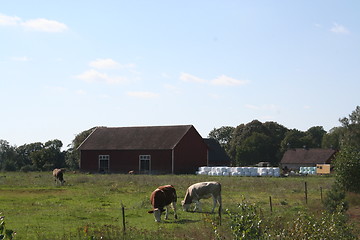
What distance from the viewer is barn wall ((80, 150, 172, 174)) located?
68600 mm

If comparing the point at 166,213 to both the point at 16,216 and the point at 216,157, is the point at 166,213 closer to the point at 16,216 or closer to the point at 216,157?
the point at 16,216

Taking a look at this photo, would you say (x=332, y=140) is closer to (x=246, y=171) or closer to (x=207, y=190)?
(x=246, y=171)

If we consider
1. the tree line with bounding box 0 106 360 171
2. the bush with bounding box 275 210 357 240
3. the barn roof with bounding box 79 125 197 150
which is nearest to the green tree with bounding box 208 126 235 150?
→ the tree line with bounding box 0 106 360 171

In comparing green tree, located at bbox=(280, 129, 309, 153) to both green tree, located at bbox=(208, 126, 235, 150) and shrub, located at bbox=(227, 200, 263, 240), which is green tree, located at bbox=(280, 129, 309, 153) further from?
shrub, located at bbox=(227, 200, 263, 240)

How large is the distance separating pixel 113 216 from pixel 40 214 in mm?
3354

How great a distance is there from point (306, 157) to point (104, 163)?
41.6 m

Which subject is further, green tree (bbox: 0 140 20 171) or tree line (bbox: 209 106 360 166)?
tree line (bbox: 209 106 360 166)

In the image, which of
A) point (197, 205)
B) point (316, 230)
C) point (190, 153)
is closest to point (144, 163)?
point (190, 153)

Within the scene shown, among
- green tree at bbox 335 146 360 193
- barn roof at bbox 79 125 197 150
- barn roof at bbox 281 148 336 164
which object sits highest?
barn roof at bbox 79 125 197 150

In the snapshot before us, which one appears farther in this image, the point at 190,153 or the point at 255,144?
the point at 255,144

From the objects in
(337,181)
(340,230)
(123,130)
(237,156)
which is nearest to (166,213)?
(340,230)

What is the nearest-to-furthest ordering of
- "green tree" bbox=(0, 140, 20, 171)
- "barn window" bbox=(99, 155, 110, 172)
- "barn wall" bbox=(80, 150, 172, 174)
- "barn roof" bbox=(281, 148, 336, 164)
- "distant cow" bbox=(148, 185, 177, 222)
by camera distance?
"distant cow" bbox=(148, 185, 177, 222) < "barn wall" bbox=(80, 150, 172, 174) < "barn window" bbox=(99, 155, 110, 172) < "green tree" bbox=(0, 140, 20, 171) < "barn roof" bbox=(281, 148, 336, 164)

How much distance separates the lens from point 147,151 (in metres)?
70.3

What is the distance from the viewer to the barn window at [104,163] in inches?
2874
